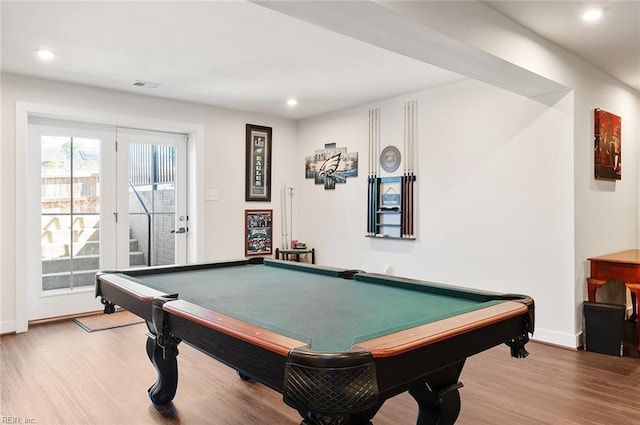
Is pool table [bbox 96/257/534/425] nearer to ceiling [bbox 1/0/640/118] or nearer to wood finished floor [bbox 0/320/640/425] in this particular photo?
wood finished floor [bbox 0/320/640/425]

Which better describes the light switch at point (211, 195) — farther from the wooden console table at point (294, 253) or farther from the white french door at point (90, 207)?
the wooden console table at point (294, 253)

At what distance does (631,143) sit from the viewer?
14.8ft

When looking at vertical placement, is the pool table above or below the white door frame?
below

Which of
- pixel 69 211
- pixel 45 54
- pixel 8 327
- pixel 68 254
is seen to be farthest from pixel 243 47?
pixel 8 327

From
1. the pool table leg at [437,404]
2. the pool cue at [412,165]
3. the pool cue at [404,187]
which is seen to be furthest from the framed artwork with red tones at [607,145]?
the pool table leg at [437,404]

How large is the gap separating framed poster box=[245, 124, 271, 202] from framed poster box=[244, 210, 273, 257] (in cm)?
20

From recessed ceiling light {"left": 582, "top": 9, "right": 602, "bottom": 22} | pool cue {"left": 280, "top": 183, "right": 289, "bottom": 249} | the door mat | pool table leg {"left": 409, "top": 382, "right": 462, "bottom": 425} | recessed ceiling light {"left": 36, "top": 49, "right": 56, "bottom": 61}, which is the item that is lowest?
the door mat

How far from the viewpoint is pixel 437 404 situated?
1.69 metres

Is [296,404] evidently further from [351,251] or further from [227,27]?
[351,251]

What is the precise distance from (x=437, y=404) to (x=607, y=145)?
3.43 meters

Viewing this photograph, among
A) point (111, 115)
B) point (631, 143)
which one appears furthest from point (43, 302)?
point (631, 143)

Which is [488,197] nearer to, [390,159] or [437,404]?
[390,159]

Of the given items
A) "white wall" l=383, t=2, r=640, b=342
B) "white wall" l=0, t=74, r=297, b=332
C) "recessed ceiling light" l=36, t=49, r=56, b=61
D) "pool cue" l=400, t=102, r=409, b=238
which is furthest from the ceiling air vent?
"white wall" l=383, t=2, r=640, b=342

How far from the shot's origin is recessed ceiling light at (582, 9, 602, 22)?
275 centimetres
